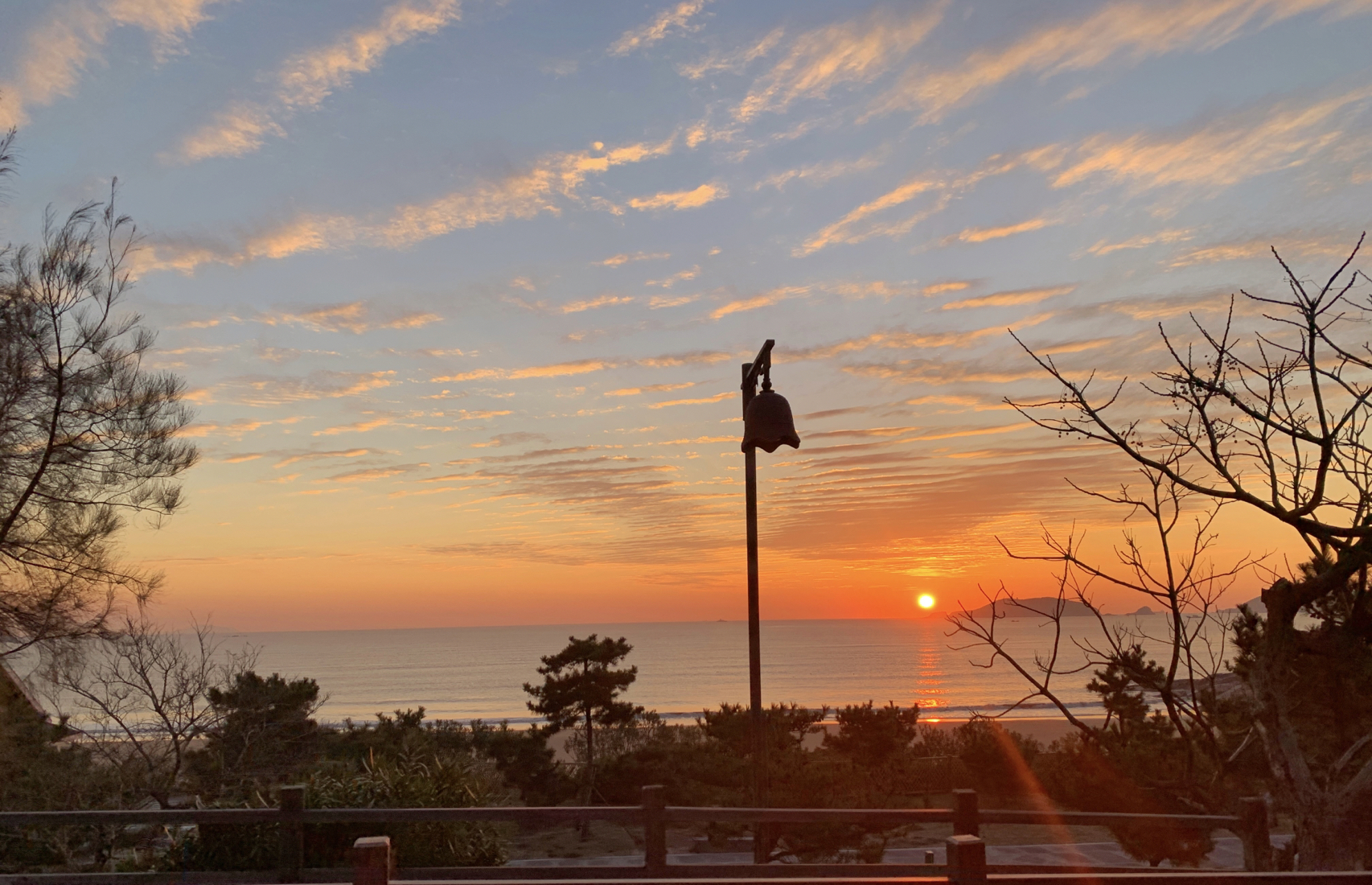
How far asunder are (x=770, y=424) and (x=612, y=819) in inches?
121

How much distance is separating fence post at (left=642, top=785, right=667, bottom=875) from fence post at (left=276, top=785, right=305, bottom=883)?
2459 mm

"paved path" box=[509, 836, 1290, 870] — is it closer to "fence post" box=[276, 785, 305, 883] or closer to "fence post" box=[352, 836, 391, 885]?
"fence post" box=[276, 785, 305, 883]

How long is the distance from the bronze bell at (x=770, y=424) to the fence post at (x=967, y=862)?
4.49 metres

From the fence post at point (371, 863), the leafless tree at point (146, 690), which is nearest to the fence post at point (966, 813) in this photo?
the fence post at point (371, 863)

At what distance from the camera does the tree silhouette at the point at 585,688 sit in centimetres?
2231

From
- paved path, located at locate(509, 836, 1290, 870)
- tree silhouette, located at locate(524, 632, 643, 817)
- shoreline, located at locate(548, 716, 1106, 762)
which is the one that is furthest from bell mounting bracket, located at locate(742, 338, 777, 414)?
shoreline, located at locate(548, 716, 1106, 762)

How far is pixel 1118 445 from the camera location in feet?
13.5

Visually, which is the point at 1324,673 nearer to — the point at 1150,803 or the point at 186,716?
the point at 1150,803

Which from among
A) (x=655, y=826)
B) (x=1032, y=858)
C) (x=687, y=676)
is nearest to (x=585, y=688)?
(x=1032, y=858)

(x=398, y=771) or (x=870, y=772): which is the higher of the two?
(x=398, y=771)

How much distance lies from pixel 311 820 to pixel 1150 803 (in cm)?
1245

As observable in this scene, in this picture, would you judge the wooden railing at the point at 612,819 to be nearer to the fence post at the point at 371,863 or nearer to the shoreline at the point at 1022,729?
the fence post at the point at 371,863

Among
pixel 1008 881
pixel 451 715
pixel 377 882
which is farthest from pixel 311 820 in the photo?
pixel 451 715

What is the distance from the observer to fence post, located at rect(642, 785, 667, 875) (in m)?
6.40
